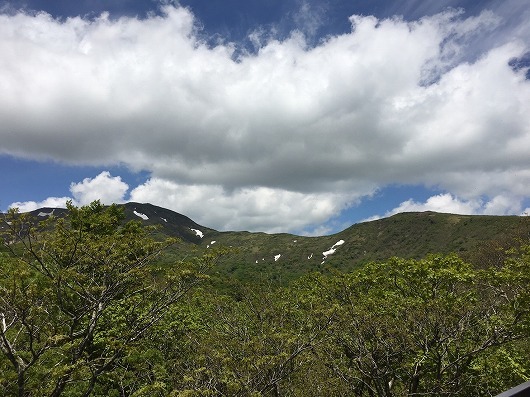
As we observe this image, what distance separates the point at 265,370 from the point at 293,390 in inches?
222

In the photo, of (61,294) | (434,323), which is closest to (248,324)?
(434,323)

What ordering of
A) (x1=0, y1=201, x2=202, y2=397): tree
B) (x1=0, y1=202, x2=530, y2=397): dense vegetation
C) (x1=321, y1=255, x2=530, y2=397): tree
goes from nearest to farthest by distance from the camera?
(x1=0, y1=201, x2=202, y2=397): tree < (x1=0, y1=202, x2=530, y2=397): dense vegetation < (x1=321, y1=255, x2=530, y2=397): tree

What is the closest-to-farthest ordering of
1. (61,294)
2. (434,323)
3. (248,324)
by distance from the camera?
(61,294)
(434,323)
(248,324)

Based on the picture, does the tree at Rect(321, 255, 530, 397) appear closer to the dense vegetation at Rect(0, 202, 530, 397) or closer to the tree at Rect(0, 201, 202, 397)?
the dense vegetation at Rect(0, 202, 530, 397)

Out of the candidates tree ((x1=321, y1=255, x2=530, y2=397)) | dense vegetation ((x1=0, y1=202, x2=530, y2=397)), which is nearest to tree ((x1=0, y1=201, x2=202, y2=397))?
dense vegetation ((x1=0, y1=202, x2=530, y2=397))

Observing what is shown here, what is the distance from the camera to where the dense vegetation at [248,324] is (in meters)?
12.4

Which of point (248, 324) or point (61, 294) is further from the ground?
point (61, 294)

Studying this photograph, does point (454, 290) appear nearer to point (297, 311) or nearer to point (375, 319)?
point (375, 319)

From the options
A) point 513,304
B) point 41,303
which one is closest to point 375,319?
point 513,304

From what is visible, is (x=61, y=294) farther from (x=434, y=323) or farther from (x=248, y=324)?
(x=434, y=323)

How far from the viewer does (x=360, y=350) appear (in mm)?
18969

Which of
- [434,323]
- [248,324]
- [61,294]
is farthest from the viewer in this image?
[248,324]

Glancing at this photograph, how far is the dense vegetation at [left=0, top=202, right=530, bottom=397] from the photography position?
40.7 ft

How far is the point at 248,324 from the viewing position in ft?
79.8
